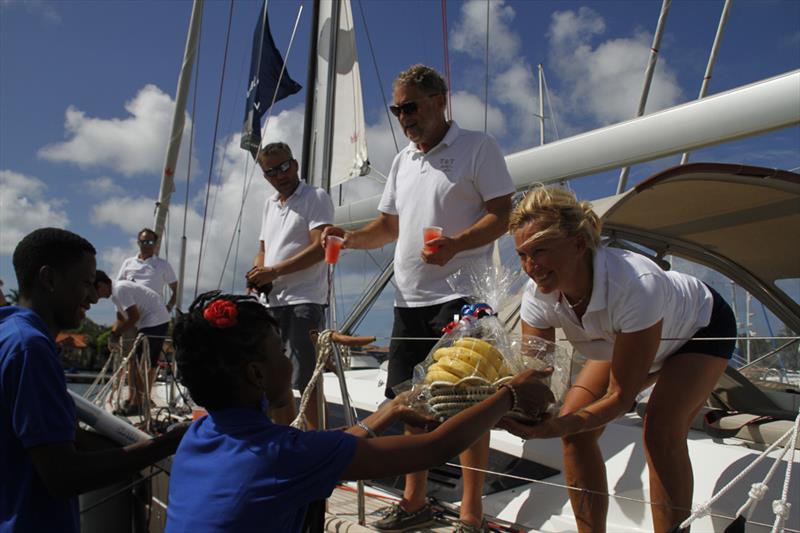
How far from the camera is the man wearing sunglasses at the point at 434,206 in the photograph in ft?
8.52

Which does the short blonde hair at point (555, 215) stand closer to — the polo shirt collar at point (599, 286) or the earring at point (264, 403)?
the polo shirt collar at point (599, 286)

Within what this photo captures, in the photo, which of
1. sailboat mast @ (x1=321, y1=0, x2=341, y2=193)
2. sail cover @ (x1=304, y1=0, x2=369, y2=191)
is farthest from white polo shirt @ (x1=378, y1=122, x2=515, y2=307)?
sail cover @ (x1=304, y1=0, x2=369, y2=191)

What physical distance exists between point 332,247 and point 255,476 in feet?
4.96

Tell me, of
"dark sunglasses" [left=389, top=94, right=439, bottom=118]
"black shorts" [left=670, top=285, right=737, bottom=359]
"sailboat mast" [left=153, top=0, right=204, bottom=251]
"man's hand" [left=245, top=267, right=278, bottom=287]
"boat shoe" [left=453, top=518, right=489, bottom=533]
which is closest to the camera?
"black shorts" [left=670, top=285, right=737, bottom=359]

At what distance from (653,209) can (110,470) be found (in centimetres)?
352

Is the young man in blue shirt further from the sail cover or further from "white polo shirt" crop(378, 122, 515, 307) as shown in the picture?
the sail cover

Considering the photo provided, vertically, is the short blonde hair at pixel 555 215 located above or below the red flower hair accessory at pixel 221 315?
above

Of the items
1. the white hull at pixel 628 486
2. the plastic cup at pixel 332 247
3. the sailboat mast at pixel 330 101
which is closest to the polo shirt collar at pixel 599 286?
the white hull at pixel 628 486

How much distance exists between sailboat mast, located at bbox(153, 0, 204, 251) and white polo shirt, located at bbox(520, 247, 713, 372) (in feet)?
25.8

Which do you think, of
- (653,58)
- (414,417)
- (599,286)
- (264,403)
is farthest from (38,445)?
(653,58)

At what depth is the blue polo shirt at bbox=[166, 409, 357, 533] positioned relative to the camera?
1.33 m

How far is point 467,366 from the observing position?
170cm

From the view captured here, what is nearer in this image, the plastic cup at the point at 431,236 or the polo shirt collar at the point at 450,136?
the plastic cup at the point at 431,236

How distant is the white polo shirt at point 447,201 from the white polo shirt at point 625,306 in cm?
45
